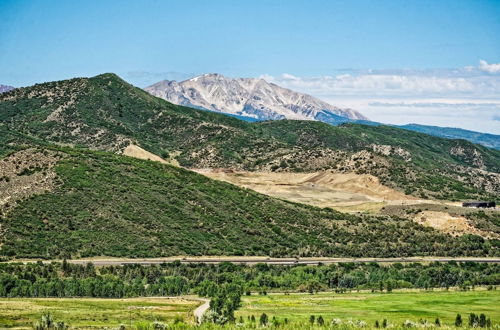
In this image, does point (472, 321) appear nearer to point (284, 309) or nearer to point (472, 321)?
point (472, 321)

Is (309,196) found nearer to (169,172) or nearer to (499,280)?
(169,172)

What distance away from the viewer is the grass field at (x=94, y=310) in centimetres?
6575

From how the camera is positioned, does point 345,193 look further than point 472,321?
Yes

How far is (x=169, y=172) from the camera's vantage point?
6255 inches

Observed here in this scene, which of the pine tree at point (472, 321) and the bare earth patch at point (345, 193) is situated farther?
the bare earth patch at point (345, 193)

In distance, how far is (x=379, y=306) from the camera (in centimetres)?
8206

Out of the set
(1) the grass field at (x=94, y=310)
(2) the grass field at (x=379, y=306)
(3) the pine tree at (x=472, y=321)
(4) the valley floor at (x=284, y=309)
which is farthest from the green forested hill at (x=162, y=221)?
(3) the pine tree at (x=472, y=321)

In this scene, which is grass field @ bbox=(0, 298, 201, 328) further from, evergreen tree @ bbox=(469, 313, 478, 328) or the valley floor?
evergreen tree @ bbox=(469, 313, 478, 328)

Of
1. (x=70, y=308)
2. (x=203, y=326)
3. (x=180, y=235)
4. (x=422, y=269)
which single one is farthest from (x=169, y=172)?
(x=203, y=326)

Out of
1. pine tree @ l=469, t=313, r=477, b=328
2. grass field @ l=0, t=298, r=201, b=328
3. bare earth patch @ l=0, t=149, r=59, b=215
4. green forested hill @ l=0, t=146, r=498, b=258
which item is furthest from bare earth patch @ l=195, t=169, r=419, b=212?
pine tree @ l=469, t=313, r=477, b=328

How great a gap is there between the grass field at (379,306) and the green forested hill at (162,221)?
110 feet

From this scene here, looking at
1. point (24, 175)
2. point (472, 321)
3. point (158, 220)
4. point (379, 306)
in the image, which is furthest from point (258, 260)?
point (472, 321)

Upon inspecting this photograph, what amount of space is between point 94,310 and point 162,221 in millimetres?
55411

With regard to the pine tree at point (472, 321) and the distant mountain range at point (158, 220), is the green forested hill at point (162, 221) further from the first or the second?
the pine tree at point (472, 321)
